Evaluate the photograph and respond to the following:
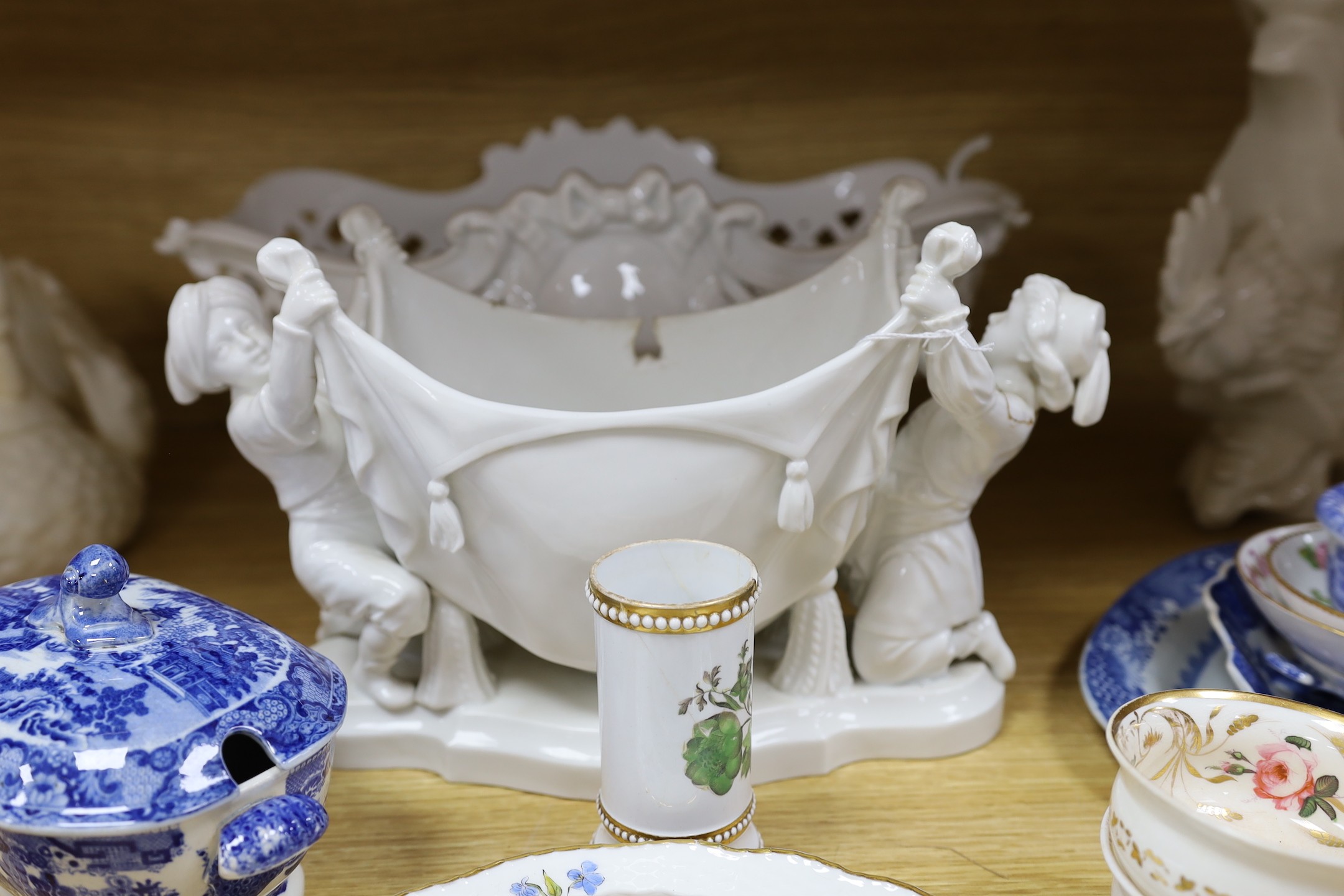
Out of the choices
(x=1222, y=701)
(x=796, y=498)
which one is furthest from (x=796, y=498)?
(x=1222, y=701)

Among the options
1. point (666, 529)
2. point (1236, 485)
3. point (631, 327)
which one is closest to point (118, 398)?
point (631, 327)

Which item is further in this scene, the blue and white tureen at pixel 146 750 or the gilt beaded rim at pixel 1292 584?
the gilt beaded rim at pixel 1292 584

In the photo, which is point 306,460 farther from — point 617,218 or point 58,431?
point 617,218

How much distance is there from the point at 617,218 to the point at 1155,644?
0.58 m

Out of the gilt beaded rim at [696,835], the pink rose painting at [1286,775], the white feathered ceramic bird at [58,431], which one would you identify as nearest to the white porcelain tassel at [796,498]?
the gilt beaded rim at [696,835]

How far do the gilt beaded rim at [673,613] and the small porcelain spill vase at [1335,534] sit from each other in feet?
1.31

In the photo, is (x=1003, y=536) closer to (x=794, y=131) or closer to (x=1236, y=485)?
(x=1236, y=485)

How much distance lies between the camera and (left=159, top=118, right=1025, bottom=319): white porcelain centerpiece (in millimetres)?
1078

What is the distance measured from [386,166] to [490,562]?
65 cm

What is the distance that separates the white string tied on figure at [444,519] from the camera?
0.65 metres

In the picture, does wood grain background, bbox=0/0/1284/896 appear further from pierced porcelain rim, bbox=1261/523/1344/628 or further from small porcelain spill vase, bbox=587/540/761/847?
small porcelain spill vase, bbox=587/540/761/847

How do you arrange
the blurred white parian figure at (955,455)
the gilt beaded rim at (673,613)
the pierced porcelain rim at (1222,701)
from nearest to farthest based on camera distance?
the pierced porcelain rim at (1222,701) → the gilt beaded rim at (673,613) → the blurred white parian figure at (955,455)

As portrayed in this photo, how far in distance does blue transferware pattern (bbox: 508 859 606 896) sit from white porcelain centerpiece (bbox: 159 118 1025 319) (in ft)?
1.97

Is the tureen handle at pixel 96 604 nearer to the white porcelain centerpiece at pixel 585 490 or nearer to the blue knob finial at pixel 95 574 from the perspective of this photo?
the blue knob finial at pixel 95 574
